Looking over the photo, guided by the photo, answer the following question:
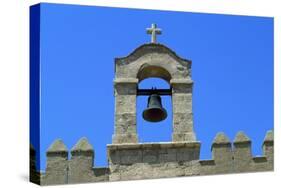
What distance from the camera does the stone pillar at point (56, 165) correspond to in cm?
1031

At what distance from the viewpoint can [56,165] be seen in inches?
409

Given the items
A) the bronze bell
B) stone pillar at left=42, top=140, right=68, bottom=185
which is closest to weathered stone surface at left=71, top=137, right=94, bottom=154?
stone pillar at left=42, top=140, right=68, bottom=185

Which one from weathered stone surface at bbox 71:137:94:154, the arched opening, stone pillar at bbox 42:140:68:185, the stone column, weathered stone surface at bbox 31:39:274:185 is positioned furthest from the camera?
the stone column

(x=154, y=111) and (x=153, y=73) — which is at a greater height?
(x=153, y=73)

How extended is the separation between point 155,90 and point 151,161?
1.16 meters

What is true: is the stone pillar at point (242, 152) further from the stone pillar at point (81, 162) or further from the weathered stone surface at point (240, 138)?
the stone pillar at point (81, 162)

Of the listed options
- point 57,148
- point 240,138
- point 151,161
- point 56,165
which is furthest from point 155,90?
point 56,165

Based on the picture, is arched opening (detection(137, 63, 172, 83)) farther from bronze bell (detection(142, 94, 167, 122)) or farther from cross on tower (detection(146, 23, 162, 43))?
cross on tower (detection(146, 23, 162, 43))

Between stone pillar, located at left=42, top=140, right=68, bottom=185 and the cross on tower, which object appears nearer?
stone pillar, located at left=42, top=140, right=68, bottom=185

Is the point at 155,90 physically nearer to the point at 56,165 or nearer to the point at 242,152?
the point at 242,152

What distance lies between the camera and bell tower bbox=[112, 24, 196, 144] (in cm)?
1097

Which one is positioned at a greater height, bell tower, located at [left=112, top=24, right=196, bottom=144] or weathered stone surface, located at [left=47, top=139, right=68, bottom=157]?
bell tower, located at [left=112, top=24, right=196, bottom=144]

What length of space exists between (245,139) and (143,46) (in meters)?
2.32

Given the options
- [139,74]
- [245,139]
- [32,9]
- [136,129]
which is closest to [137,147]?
[136,129]
